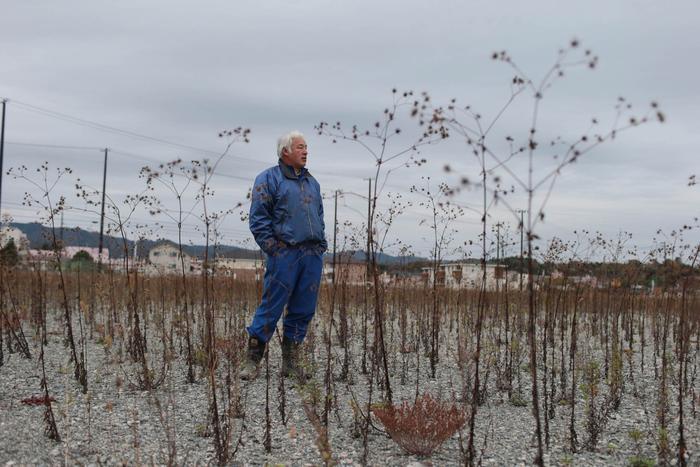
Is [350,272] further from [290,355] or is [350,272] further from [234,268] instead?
[234,268]

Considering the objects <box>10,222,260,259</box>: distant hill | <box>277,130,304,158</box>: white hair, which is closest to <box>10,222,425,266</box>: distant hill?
<box>10,222,260,259</box>: distant hill

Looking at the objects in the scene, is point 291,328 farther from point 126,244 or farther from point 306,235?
point 126,244

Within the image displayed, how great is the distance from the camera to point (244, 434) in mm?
4172

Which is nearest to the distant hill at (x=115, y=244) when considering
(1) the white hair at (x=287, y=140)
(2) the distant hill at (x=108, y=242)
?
(2) the distant hill at (x=108, y=242)

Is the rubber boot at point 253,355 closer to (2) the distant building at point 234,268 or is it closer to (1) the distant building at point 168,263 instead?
(2) the distant building at point 234,268

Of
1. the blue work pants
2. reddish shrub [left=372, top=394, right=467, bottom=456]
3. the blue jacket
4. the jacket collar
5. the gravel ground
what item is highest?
the jacket collar

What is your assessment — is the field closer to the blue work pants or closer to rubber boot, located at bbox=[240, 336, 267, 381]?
rubber boot, located at bbox=[240, 336, 267, 381]

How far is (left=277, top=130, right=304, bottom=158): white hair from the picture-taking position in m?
5.43

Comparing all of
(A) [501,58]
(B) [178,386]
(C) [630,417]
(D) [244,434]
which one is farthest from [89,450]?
(C) [630,417]

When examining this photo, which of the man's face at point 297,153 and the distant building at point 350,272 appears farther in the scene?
the man's face at point 297,153

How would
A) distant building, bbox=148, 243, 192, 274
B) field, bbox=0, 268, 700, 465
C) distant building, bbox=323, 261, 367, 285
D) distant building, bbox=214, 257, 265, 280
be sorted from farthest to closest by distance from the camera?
1. distant building, bbox=214, 257, 265, 280
2. distant building, bbox=148, 243, 192, 274
3. distant building, bbox=323, 261, 367, 285
4. field, bbox=0, 268, 700, 465

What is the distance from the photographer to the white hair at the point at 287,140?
5434 mm

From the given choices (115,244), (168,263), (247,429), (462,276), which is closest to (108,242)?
(115,244)

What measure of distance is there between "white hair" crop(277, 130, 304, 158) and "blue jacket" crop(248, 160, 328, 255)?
0.40 feet
